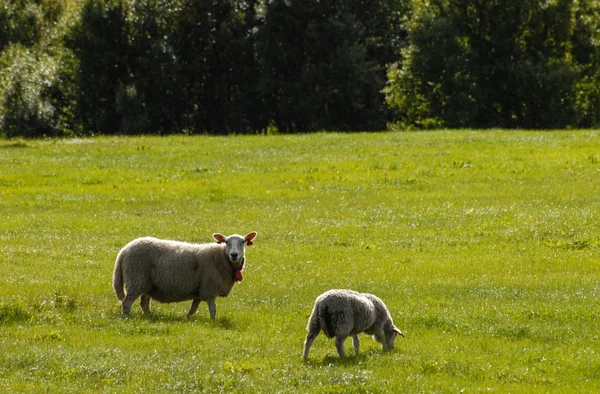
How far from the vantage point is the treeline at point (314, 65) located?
2908 inches

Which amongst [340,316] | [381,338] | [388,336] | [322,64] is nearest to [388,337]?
[388,336]

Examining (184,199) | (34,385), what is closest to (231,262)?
(34,385)

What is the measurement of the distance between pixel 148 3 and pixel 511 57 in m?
Answer: 27.2

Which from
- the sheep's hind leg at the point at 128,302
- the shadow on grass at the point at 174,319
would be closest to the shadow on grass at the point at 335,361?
the shadow on grass at the point at 174,319

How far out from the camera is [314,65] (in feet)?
246

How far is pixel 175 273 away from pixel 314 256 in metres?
8.00

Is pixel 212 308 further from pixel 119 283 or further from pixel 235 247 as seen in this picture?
pixel 119 283

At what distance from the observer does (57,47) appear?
8256 centimetres

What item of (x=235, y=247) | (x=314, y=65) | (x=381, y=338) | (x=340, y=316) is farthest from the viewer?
(x=314, y=65)

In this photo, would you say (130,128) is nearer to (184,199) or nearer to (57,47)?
(57,47)

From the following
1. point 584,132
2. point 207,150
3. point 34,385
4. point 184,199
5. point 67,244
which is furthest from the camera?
point 584,132

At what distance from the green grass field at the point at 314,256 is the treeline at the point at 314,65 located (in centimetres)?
1939

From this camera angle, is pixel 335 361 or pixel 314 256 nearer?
pixel 335 361

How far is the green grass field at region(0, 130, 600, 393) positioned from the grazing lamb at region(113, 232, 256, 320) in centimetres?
43
